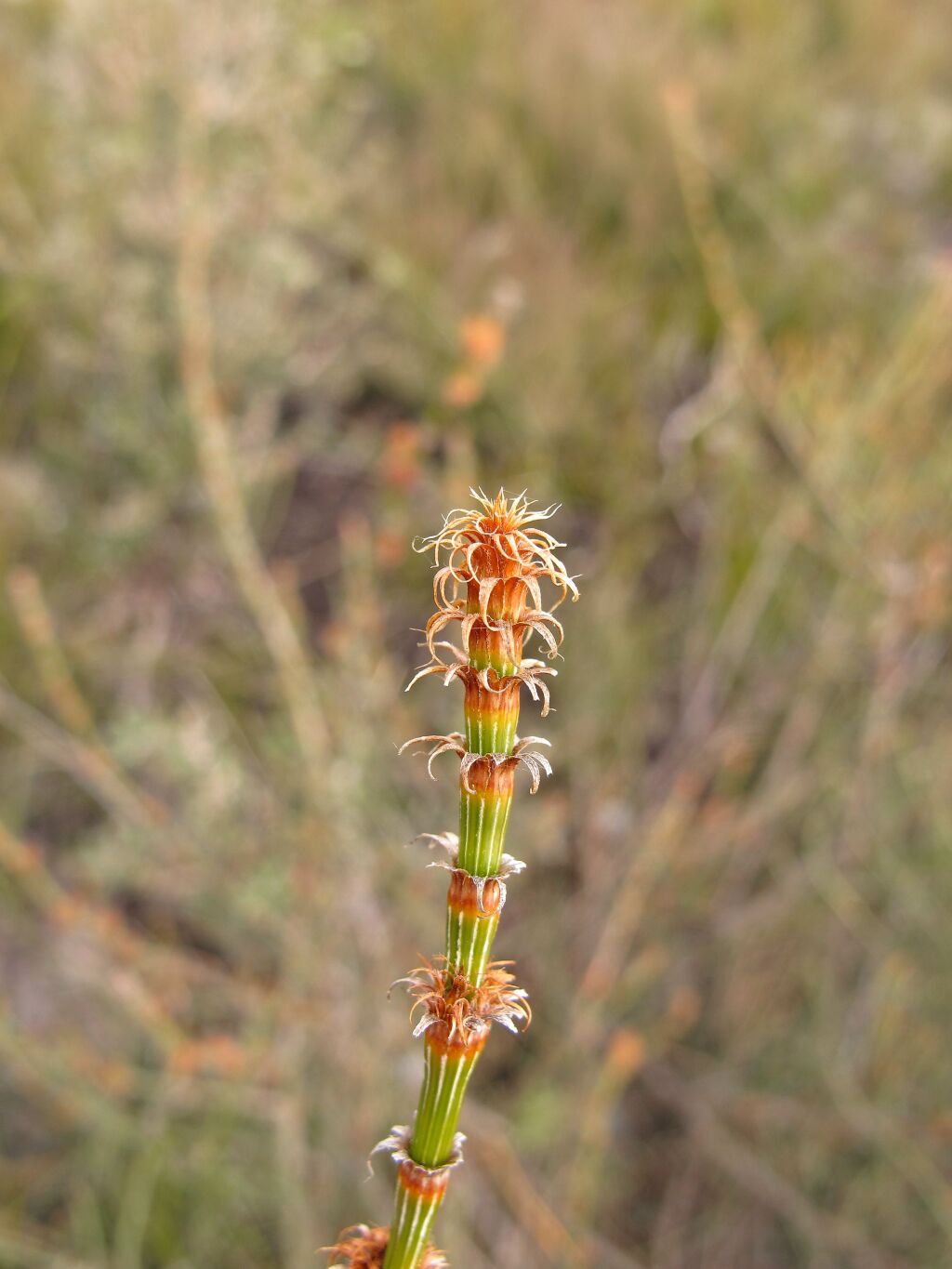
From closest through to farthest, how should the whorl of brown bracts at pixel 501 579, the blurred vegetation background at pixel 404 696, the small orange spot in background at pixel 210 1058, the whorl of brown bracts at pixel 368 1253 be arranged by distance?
the whorl of brown bracts at pixel 501 579, the whorl of brown bracts at pixel 368 1253, the small orange spot in background at pixel 210 1058, the blurred vegetation background at pixel 404 696

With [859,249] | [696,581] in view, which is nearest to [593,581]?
[696,581]

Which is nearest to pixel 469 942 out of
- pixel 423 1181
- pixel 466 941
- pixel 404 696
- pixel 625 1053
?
pixel 466 941

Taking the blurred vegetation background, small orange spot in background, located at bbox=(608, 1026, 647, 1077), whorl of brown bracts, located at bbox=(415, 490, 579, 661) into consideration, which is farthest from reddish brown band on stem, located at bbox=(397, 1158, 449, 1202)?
small orange spot in background, located at bbox=(608, 1026, 647, 1077)

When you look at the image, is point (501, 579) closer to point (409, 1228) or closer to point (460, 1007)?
point (460, 1007)

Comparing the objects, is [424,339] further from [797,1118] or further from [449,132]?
[797,1118]

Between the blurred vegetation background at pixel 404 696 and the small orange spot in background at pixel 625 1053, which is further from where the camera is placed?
the blurred vegetation background at pixel 404 696

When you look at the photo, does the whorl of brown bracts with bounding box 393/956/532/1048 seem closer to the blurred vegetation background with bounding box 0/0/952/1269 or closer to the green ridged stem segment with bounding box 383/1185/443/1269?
the green ridged stem segment with bounding box 383/1185/443/1269

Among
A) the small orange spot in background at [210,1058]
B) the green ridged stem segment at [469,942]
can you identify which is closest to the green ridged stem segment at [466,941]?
the green ridged stem segment at [469,942]

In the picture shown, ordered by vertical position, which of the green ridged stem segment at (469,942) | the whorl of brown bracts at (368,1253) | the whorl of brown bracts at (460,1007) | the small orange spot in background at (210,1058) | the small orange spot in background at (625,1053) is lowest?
the whorl of brown bracts at (368,1253)

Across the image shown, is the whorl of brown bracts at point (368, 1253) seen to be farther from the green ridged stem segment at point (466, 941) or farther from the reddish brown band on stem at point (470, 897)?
the reddish brown band on stem at point (470, 897)
